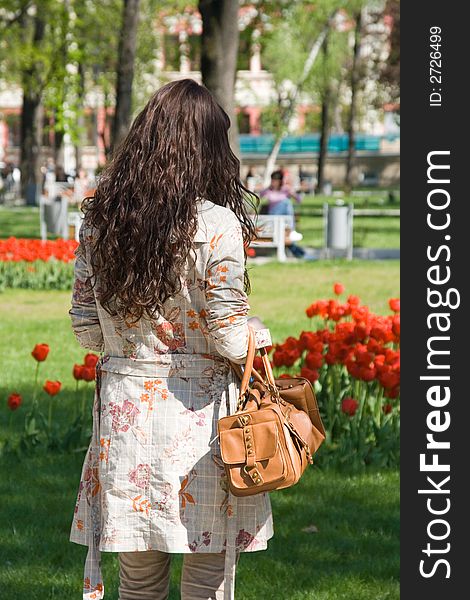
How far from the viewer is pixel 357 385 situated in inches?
267

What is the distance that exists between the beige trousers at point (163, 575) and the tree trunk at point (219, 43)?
10.8 m

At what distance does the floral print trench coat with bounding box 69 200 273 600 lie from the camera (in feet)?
11.0

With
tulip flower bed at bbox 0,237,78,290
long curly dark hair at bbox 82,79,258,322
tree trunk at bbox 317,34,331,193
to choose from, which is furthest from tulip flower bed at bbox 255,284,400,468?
tree trunk at bbox 317,34,331,193

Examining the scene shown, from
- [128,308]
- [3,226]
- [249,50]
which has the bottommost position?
[3,226]

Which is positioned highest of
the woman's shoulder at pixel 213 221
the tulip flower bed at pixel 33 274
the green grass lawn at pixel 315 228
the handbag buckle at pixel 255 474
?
the woman's shoulder at pixel 213 221

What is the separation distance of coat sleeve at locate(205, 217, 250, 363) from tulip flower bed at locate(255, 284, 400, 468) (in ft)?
8.75

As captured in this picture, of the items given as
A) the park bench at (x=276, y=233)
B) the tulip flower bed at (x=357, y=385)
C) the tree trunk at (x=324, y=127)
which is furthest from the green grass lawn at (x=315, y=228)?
the tulip flower bed at (x=357, y=385)

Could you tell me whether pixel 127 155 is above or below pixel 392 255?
above

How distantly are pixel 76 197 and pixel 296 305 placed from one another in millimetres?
20927

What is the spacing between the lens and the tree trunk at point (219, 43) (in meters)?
14.0

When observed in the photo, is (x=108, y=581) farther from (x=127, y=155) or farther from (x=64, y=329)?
(x=64, y=329)

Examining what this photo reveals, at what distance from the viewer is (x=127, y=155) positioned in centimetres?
335

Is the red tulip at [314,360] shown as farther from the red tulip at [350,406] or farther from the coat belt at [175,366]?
the coat belt at [175,366]

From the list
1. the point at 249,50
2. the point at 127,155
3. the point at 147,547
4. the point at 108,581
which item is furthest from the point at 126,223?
the point at 249,50
